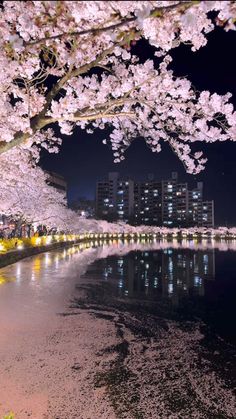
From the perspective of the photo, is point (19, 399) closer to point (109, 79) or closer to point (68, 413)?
point (68, 413)

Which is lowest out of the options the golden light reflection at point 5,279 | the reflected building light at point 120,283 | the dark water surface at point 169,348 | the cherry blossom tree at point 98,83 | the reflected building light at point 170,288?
the dark water surface at point 169,348

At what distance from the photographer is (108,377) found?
685 centimetres

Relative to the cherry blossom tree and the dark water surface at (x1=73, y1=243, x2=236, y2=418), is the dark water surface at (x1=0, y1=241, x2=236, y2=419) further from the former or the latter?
the cherry blossom tree

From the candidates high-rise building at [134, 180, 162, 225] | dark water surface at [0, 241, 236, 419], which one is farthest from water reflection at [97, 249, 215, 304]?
high-rise building at [134, 180, 162, 225]

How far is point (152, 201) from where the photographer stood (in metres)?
188

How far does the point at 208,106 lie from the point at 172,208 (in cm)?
17984

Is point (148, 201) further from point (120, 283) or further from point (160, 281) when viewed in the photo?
point (120, 283)

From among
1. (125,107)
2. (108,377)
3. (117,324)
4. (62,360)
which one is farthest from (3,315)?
(125,107)

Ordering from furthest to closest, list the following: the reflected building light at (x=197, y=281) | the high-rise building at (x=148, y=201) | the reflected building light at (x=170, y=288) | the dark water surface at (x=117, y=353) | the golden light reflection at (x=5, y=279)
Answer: the high-rise building at (x=148, y=201), the reflected building light at (x=197, y=281), the golden light reflection at (x=5, y=279), the reflected building light at (x=170, y=288), the dark water surface at (x=117, y=353)

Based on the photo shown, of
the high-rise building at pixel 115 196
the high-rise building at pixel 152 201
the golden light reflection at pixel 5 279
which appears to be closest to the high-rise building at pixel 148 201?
the high-rise building at pixel 152 201

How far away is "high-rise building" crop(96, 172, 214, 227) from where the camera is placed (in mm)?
177250

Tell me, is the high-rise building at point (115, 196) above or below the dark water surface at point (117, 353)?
above

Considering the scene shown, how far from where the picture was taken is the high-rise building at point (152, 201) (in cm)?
17725

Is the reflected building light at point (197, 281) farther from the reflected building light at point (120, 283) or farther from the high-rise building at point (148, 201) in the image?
the high-rise building at point (148, 201)
